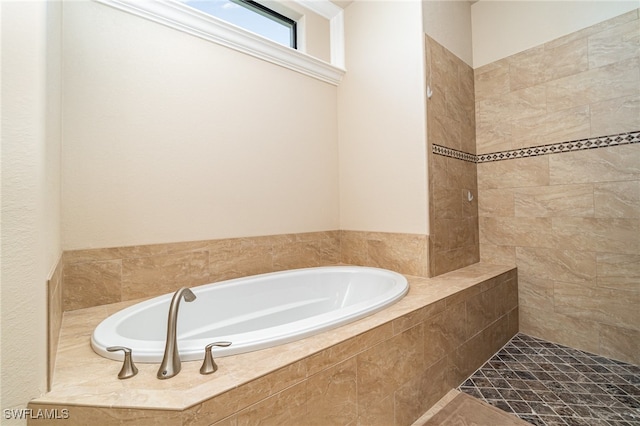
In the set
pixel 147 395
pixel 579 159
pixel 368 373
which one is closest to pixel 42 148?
pixel 147 395

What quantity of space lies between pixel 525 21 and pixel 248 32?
2157 mm

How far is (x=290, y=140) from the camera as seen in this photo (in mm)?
2240

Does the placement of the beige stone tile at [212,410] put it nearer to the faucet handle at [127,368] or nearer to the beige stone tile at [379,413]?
the faucet handle at [127,368]

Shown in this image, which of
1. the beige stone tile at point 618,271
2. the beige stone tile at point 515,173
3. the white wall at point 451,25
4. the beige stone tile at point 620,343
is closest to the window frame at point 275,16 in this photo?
the white wall at point 451,25

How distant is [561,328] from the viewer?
2070 mm

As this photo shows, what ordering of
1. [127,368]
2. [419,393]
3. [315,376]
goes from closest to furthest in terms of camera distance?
[127,368] → [315,376] → [419,393]

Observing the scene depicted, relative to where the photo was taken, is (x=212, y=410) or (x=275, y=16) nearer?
(x=212, y=410)

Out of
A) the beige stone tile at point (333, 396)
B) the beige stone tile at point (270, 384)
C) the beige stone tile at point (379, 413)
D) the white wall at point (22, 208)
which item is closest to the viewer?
the white wall at point (22, 208)

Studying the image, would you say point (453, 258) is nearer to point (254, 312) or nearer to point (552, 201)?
point (552, 201)

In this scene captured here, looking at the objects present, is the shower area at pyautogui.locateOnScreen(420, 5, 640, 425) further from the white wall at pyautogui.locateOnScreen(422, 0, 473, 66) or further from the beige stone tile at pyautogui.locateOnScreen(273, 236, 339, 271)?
the beige stone tile at pyautogui.locateOnScreen(273, 236, 339, 271)

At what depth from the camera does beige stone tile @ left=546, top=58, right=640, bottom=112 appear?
1.80 m

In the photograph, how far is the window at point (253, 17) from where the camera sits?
2002 millimetres

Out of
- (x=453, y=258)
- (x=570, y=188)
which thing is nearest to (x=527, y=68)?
(x=570, y=188)

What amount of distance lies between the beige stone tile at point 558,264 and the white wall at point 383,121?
3.14ft
